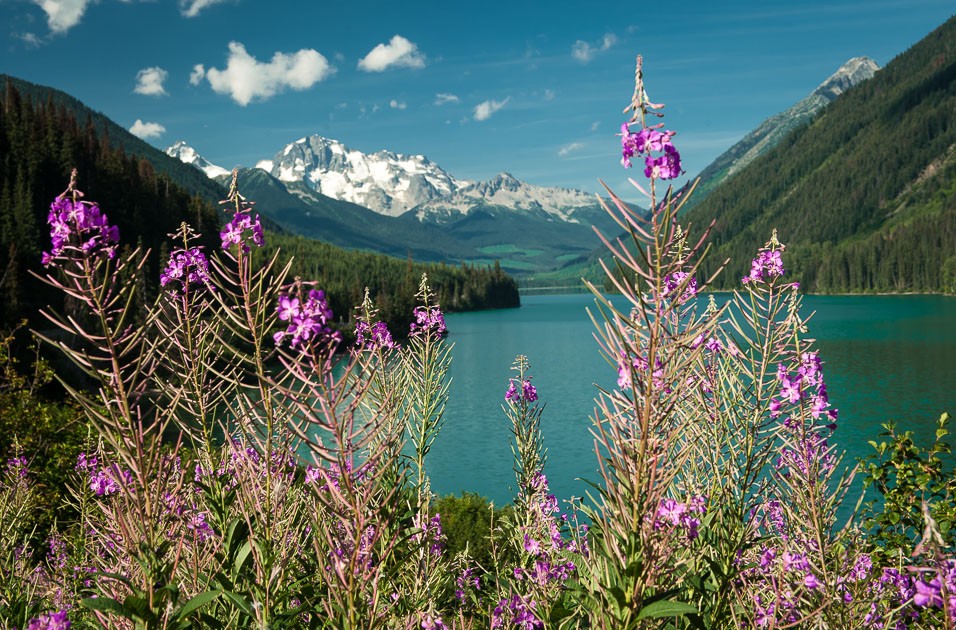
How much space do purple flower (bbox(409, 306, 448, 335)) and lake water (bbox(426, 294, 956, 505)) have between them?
7.75 feet

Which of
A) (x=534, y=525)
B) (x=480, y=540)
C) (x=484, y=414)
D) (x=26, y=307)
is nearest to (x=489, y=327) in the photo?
(x=484, y=414)

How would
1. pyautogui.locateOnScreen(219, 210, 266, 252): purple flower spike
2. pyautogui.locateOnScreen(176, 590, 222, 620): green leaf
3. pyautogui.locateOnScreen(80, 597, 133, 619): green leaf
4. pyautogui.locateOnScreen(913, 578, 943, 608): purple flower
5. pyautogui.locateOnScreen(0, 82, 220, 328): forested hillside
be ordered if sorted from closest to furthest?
pyautogui.locateOnScreen(913, 578, 943, 608): purple flower → pyautogui.locateOnScreen(80, 597, 133, 619): green leaf → pyautogui.locateOnScreen(176, 590, 222, 620): green leaf → pyautogui.locateOnScreen(219, 210, 266, 252): purple flower spike → pyautogui.locateOnScreen(0, 82, 220, 328): forested hillside

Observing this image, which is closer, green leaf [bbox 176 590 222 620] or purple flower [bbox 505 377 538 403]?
green leaf [bbox 176 590 222 620]

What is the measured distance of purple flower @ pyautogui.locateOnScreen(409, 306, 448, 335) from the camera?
26.0ft

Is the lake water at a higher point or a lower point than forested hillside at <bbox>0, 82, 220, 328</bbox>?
lower

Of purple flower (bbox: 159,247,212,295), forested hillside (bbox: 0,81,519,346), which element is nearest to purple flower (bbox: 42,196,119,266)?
purple flower (bbox: 159,247,212,295)

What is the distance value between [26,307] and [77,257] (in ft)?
157

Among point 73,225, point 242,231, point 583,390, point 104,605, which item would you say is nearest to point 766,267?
point 242,231

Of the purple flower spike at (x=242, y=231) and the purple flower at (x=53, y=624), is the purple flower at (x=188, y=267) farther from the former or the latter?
the purple flower at (x=53, y=624)

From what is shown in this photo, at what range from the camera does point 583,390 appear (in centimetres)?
4741

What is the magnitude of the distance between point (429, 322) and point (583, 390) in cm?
4081

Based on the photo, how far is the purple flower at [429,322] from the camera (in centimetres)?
793

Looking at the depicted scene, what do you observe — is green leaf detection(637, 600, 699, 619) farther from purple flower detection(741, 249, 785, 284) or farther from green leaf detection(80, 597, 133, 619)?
purple flower detection(741, 249, 785, 284)

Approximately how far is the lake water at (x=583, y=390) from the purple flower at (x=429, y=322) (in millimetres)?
2361
